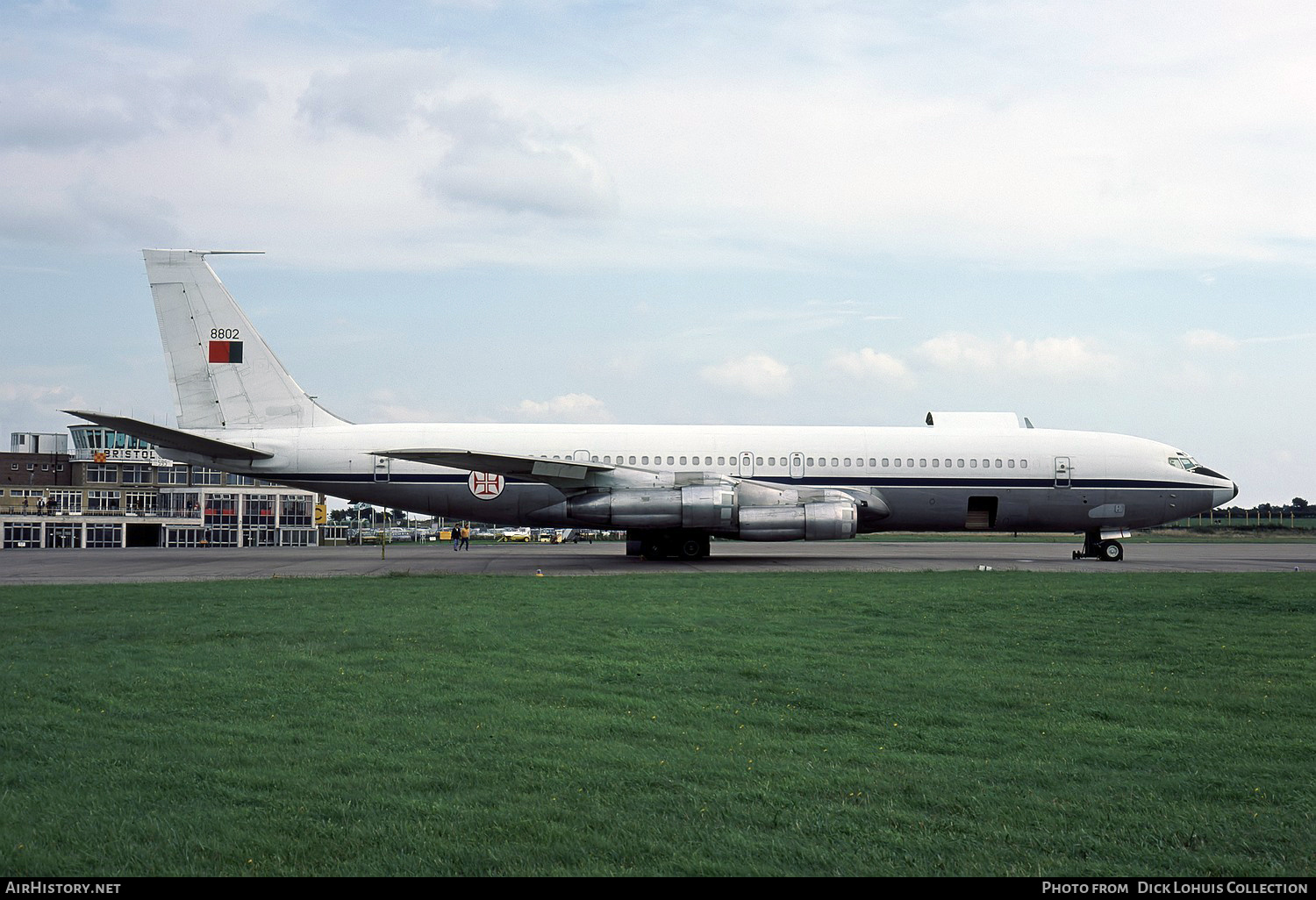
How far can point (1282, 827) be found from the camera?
4.48 meters

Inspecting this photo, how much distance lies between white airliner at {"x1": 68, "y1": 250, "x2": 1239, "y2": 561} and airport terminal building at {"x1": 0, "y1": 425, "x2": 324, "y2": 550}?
1643 inches

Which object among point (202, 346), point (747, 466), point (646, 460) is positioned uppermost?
point (202, 346)

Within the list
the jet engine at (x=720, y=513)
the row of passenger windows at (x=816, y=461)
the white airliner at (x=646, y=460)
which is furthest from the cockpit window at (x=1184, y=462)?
the jet engine at (x=720, y=513)

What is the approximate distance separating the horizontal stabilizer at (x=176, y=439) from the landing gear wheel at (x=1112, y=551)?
23.4 meters

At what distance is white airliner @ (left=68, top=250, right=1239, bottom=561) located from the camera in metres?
26.6

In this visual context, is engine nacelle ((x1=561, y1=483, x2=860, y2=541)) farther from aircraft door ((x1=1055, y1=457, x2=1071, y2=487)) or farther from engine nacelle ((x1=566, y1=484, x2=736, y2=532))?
aircraft door ((x1=1055, y1=457, x2=1071, y2=487))

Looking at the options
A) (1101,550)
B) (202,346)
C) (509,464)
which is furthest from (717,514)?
(202,346)

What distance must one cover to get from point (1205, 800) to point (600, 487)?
70.2 ft

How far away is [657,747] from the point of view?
5.82 meters

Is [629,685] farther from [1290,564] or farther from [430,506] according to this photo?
[1290,564]

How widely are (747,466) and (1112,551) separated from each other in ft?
35.5

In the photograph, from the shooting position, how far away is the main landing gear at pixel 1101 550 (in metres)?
27.8

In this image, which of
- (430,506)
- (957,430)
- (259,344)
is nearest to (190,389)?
(259,344)

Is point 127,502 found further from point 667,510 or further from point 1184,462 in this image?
point 1184,462
